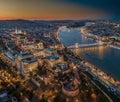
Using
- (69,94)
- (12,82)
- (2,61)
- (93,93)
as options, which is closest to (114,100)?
(93,93)

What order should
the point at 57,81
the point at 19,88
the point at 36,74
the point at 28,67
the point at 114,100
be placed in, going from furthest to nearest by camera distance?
the point at 28,67 < the point at 36,74 < the point at 57,81 < the point at 19,88 < the point at 114,100

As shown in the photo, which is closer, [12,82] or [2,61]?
[12,82]

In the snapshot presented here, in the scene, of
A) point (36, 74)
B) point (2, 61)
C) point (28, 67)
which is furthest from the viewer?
point (2, 61)

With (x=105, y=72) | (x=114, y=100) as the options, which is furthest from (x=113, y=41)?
(x=114, y=100)

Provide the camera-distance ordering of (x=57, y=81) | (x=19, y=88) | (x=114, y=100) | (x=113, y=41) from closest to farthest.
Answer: (x=114, y=100) → (x=19, y=88) → (x=57, y=81) → (x=113, y=41)

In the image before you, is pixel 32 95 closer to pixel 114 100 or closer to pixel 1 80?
pixel 1 80

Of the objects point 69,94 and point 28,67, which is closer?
point 69,94

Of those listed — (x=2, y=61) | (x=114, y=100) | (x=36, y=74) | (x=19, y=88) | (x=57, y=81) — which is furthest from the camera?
(x=2, y=61)

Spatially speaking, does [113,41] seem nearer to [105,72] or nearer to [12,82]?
[105,72]
